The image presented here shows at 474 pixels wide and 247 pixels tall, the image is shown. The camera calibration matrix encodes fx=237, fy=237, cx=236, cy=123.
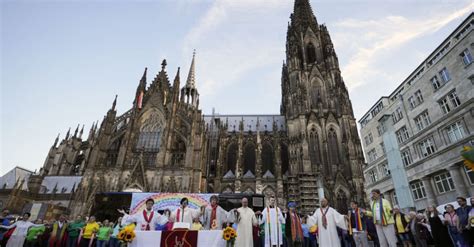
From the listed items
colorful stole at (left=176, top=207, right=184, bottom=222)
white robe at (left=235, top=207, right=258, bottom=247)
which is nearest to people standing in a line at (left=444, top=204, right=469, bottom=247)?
white robe at (left=235, top=207, right=258, bottom=247)

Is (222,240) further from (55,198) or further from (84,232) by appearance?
(55,198)

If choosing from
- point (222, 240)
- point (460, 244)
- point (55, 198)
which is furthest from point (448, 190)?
point (55, 198)

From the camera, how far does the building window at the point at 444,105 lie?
63.1ft

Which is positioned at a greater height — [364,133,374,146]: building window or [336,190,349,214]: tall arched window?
[364,133,374,146]: building window

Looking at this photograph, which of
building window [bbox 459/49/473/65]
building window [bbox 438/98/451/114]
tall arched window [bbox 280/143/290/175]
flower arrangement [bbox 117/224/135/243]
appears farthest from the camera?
tall arched window [bbox 280/143/290/175]

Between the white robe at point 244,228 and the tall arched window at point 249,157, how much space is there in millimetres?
28031

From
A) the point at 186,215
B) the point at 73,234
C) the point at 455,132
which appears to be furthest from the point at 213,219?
the point at 455,132

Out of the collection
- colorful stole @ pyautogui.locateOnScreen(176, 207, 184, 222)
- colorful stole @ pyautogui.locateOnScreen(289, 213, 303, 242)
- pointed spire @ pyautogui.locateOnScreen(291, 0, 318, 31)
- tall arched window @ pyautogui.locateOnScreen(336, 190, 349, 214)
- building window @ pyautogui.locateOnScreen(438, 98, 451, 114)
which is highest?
pointed spire @ pyautogui.locateOnScreen(291, 0, 318, 31)

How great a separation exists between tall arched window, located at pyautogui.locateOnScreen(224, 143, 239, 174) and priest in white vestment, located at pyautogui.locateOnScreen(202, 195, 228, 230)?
27.7 metres

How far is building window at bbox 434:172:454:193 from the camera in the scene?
18.5m

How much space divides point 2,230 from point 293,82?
3438 centimetres

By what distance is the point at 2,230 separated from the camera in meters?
9.02

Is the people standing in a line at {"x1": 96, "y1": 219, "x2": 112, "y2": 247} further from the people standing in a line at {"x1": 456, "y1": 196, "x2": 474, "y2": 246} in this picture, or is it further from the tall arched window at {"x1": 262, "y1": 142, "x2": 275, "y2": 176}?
the tall arched window at {"x1": 262, "y1": 142, "x2": 275, "y2": 176}

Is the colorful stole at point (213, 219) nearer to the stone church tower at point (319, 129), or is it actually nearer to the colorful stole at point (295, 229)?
the colorful stole at point (295, 229)
